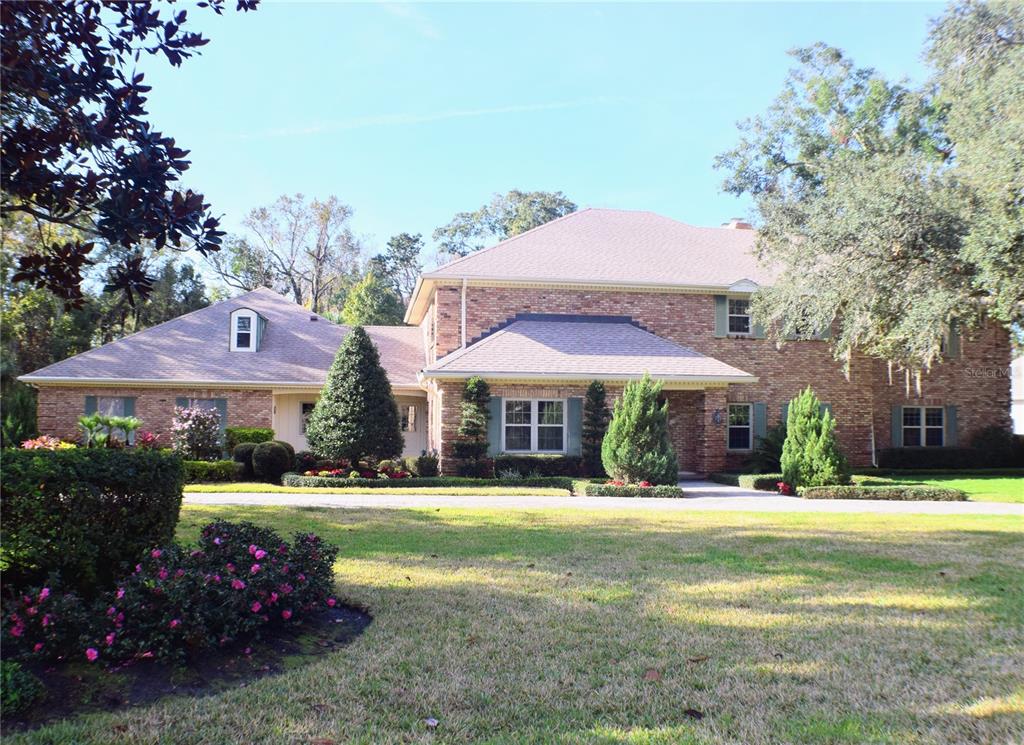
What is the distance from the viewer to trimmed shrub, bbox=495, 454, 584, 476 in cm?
1902

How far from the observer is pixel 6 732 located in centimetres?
→ 350

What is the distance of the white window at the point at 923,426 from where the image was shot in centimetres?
2475

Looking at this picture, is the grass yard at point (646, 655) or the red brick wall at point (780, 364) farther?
the red brick wall at point (780, 364)

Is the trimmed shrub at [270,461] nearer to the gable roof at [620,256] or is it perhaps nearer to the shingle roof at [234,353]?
the shingle roof at [234,353]

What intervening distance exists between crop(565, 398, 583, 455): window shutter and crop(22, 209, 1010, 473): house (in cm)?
4

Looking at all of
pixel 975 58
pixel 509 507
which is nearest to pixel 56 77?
pixel 509 507

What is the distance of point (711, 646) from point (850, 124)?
25472mm

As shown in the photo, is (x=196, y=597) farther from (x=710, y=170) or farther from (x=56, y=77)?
(x=710, y=170)

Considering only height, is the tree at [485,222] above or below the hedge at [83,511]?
above

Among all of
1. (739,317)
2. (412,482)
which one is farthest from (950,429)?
(412,482)

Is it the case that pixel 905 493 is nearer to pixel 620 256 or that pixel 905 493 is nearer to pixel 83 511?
pixel 620 256

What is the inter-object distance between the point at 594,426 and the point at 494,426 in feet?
8.59

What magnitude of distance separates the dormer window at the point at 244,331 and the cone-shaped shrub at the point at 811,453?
17180 mm

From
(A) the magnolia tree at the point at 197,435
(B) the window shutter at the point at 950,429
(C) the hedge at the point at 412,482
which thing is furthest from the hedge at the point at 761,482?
(A) the magnolia tree at the point at 197,435
